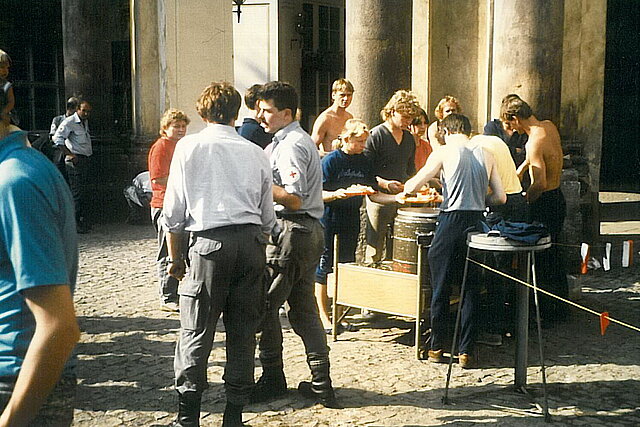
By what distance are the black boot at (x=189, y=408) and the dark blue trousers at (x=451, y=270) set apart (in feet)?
6.97

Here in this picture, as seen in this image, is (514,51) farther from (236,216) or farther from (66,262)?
(66,262)

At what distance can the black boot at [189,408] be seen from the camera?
435 cm

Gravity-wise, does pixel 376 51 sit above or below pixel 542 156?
above

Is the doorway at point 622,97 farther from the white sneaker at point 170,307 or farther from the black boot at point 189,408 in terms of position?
the black boot at point 189,408

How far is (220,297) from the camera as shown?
4.33m

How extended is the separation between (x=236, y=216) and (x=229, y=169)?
0.79ft

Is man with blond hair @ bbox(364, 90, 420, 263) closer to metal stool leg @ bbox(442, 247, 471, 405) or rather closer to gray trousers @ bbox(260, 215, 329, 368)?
metal stool leg @ bbox(442, 247, 471, 405)

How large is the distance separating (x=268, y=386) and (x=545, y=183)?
3.12 metres

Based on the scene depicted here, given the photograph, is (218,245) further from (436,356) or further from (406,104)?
(406,104)

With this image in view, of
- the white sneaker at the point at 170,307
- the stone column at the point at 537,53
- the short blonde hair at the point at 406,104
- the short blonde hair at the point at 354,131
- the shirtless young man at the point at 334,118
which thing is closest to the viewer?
the short blonde hair at the point at 354,131

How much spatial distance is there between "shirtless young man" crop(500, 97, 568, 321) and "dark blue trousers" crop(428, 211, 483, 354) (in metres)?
1.33

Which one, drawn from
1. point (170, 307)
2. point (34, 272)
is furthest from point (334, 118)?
point (34, 272)

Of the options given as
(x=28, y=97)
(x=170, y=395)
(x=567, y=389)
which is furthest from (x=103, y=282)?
(x=28, y=97)

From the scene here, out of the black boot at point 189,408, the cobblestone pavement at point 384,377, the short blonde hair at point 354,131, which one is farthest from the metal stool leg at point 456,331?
the black boot at point 189,408
